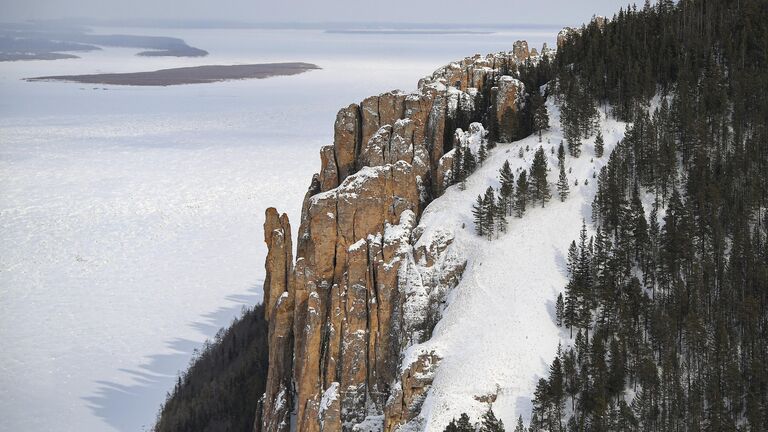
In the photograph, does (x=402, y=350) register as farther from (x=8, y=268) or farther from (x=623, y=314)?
(x=8, y=268)

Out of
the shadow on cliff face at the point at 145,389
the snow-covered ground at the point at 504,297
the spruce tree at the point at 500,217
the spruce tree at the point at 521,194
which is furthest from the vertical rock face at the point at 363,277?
the shadow on cliff face at the point at 145,389

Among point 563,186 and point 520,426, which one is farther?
point 563,186

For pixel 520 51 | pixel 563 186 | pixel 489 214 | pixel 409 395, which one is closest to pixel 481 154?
pixel 563 186

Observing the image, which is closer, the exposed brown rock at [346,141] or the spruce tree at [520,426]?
the spruce tree at [520,426]

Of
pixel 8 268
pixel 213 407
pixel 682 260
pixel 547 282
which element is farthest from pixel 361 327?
pixel 8 268

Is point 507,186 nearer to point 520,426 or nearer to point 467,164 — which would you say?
point 467,164

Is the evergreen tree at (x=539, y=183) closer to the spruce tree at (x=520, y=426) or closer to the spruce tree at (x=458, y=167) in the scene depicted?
the spruce tree at (x=458, y=167)

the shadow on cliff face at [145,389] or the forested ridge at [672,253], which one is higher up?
the forested ridge at [672,253]
